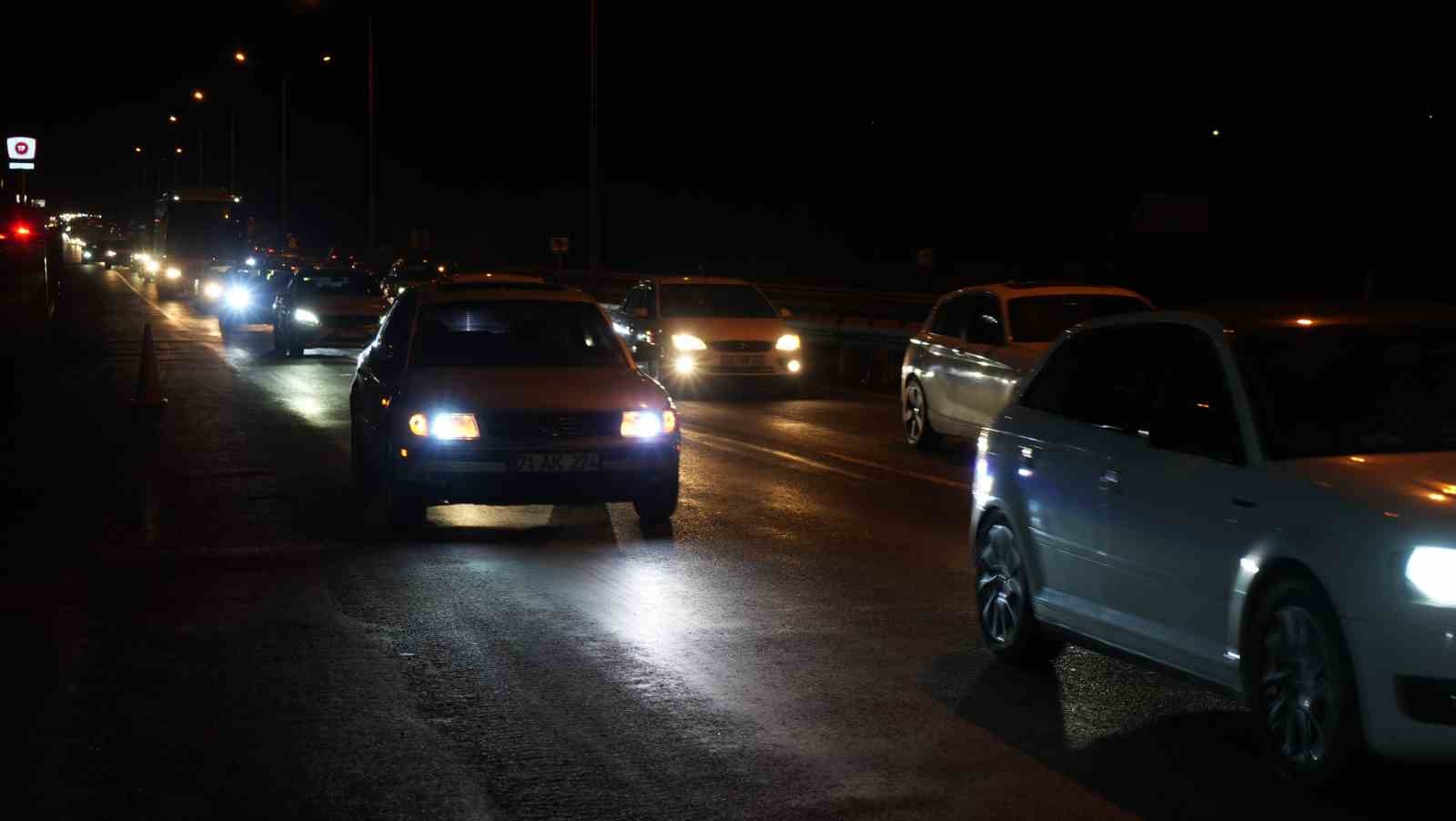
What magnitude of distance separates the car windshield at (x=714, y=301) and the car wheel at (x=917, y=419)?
23.9ft

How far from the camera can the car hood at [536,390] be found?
1194 centimetres

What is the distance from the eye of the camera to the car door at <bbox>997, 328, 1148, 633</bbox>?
7.43 m

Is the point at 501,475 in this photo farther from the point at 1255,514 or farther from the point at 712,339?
the point at 712,339

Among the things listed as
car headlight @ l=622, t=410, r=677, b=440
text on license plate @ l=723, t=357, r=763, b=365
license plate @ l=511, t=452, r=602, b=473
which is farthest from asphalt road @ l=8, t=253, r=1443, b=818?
text on license plate @ l=723, t=357, r=763, b=365

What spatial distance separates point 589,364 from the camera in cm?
1299

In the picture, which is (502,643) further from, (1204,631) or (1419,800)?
(1419,800)

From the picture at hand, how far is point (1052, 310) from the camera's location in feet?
55.7

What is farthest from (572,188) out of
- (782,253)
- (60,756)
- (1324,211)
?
(60,756)

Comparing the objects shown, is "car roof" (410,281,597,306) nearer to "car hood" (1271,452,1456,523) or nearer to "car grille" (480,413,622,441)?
"car grille" (480,413,622,441)

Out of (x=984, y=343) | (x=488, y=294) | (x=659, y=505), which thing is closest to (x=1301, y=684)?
(x=659, y=505)

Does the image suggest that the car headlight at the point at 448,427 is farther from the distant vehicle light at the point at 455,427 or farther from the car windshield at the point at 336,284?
the car windshield at the point at 336,284

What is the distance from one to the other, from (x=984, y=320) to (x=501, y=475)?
512cm

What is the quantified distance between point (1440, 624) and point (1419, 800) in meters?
0.72

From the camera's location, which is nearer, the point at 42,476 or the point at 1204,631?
the point at 1204,631
